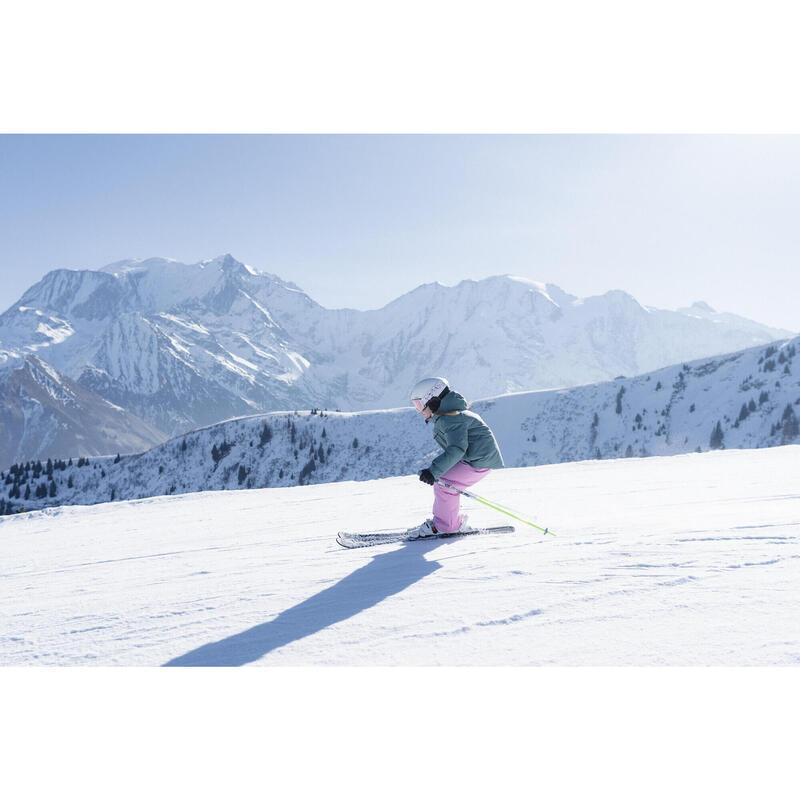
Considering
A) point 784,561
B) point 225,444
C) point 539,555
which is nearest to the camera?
point 784,561

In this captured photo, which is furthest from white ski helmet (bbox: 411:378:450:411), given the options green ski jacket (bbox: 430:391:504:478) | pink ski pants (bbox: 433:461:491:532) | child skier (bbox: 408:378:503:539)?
pink ski pants (bbox: 433:461:491:532)

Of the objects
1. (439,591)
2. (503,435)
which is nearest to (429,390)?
(439,591)

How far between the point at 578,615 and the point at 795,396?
105980 millimetres

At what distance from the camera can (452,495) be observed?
7.21 meters

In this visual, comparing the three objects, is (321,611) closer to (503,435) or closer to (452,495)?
(452,495)

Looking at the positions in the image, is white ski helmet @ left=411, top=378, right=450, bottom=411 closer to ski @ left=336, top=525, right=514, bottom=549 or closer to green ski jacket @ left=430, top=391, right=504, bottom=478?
green ski jacket @ left=430, top=391, right=504, bottom=478

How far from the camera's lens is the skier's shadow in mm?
3988

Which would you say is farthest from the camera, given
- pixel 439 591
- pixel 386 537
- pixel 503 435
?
pixel 503 435

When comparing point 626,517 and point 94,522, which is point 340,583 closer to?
point 626,517

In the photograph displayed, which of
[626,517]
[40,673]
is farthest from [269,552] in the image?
[626,517]

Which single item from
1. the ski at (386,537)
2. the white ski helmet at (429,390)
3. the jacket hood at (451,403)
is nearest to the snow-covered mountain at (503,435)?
the ski at (386,537)

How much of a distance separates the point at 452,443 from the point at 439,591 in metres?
2.36

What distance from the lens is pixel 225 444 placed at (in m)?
124

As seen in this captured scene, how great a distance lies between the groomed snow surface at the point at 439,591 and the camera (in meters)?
3.79
